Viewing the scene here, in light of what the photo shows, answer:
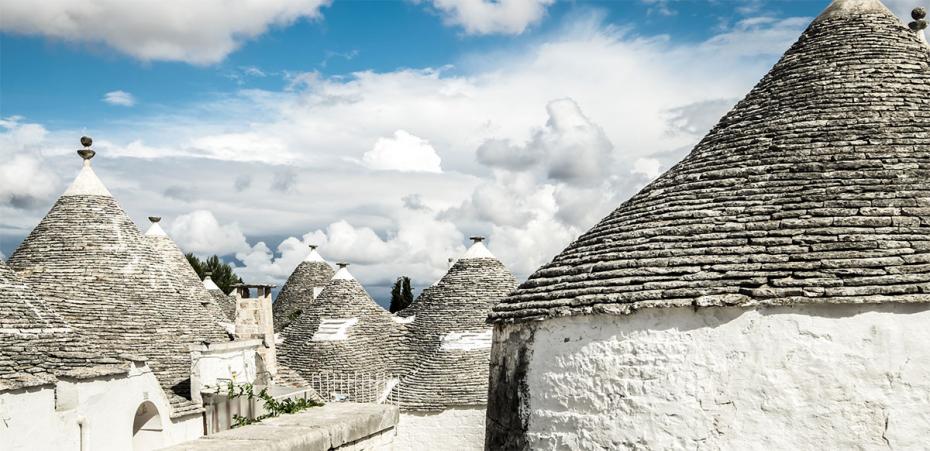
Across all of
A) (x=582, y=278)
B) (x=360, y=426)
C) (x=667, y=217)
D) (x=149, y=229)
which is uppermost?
(x=149, y=229)

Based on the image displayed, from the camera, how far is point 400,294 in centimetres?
4341

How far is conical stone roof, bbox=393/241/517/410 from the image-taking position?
18.5m

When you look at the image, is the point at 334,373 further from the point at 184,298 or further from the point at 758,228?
the point at 758,228

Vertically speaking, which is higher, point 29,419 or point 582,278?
point 582,278

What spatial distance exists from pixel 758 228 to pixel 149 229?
15.0m

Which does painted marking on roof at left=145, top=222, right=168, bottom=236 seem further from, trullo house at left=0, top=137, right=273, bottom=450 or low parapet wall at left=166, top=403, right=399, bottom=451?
low parapet wall at left=166, top=403, right=399, bottom=451

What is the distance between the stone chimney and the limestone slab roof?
5.12 meters

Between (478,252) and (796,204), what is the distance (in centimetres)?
1428

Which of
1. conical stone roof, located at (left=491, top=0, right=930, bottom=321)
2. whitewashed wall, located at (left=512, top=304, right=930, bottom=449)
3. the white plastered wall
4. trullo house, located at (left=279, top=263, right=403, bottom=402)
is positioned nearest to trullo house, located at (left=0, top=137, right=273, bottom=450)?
the white plastered wall

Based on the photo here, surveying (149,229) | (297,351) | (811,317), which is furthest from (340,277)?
(811,317)

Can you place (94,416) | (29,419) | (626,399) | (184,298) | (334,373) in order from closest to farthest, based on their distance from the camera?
1. (626,399)
2. (29,419)
3. (94,416)
4. (184,298)
5. (334,373)

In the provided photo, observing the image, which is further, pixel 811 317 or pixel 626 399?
pixel 626 399

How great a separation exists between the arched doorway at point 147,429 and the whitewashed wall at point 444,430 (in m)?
6.05

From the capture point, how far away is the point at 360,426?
462 centimetres
